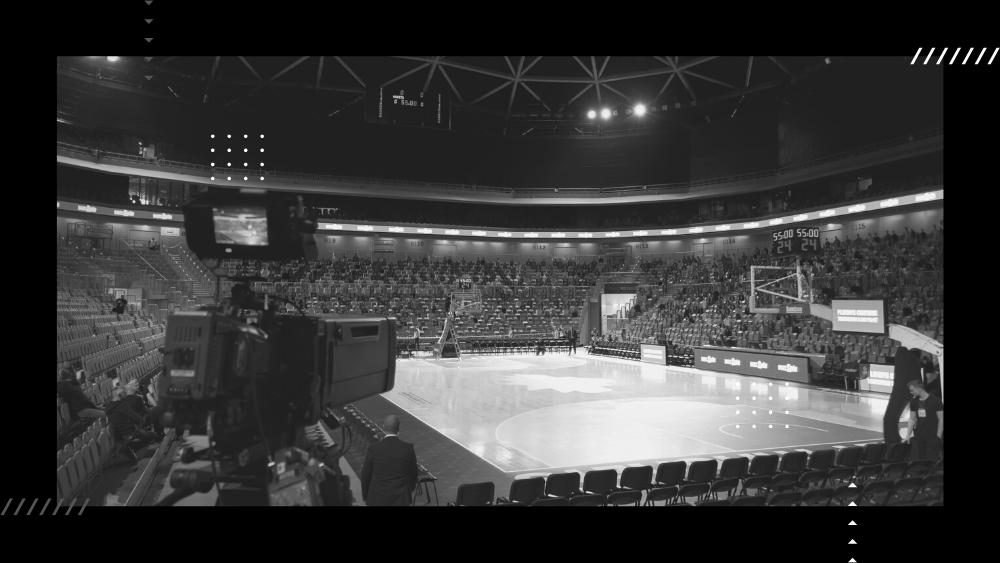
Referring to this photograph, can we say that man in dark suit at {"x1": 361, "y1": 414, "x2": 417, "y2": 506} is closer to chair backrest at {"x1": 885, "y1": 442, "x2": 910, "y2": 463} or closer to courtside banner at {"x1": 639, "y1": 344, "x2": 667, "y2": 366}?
chair backrest at {"x1": 885, "y1": 442, "x2": 910, "y2": 463}

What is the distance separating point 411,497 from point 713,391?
1470cm

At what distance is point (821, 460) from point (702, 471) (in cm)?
165

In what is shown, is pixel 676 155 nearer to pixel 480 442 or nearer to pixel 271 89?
pixel 271 89

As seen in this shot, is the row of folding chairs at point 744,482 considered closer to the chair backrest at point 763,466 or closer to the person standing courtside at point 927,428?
the chair backrest at point 763,466

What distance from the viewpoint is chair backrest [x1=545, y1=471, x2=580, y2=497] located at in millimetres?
6539

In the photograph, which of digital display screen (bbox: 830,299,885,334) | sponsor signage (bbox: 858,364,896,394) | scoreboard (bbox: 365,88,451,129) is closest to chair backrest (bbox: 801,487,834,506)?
digital display screen (bbox: 830,299,885,334)

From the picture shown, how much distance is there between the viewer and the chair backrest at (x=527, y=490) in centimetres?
632

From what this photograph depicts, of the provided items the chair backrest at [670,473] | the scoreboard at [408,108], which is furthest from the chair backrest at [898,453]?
the scoreboard at [408,108]

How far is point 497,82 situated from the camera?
3584 centimetres

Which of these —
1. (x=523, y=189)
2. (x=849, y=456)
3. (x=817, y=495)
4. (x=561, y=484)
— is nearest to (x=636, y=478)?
(x=561, y=484)

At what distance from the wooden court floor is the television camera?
20.0 feet

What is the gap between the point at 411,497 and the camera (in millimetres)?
5305

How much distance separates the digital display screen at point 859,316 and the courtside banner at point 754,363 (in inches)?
103
